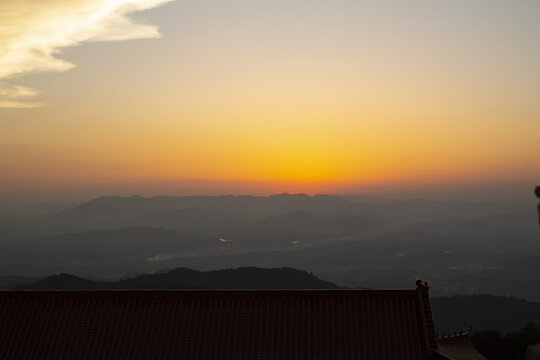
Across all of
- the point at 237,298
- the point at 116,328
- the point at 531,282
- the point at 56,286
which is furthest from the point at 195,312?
the point at 531,282

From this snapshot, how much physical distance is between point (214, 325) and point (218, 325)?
160 millimetres

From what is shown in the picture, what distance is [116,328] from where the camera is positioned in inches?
749

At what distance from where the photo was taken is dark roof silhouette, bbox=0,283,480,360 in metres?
18.0

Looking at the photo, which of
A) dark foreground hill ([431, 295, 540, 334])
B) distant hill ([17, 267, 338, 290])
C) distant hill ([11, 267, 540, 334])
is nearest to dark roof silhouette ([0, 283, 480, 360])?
distant hill ([11, 267, 540, 334])

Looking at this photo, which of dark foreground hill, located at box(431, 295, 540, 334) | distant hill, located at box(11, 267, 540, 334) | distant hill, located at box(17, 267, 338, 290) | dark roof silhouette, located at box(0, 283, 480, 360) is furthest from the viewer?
distant hill, located at box(17, 267, 338, 290)

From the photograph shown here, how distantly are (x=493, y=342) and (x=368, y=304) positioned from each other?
31269mm

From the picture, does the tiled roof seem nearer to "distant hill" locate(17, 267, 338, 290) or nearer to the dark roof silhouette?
the dark roof silhouette

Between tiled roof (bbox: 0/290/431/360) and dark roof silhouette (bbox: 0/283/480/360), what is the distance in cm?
4

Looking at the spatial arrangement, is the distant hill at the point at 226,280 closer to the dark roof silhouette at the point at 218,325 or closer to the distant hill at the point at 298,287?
the distant hill at the point at 298,287

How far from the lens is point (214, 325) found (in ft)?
62.0

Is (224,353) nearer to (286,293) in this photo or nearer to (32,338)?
(286,293)

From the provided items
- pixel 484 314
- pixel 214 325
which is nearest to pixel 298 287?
pixel 484 314

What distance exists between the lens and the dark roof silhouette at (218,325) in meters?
18.0

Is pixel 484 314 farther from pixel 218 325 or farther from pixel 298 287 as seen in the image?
pixel 218 325
